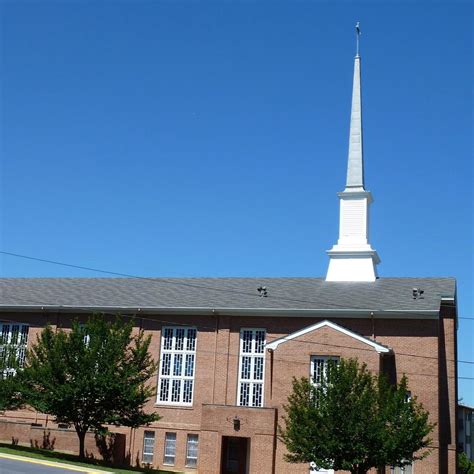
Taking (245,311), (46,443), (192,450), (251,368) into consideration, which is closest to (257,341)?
(251,368)

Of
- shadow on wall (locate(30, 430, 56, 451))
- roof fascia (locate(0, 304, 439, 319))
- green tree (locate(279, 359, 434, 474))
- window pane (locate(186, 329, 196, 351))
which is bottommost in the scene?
shadow on wall (locate(30, 430, 56, 451))

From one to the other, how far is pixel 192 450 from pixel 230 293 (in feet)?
28.9

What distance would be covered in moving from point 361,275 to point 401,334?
626 cm

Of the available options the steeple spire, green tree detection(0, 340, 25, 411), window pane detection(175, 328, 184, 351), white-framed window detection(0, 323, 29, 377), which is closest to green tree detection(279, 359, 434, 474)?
window pane detection(175, 328, 184, 351)

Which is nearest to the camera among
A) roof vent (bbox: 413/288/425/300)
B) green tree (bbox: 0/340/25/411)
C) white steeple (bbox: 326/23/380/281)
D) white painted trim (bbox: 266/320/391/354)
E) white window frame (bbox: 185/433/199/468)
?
white painted trim (bbox: 266/320/391/354)

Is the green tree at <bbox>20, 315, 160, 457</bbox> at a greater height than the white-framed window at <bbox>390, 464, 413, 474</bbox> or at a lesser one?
greater

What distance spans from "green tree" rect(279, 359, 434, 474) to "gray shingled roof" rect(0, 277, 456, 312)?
7356mm

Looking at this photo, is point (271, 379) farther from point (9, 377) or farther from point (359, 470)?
point (9, 377)

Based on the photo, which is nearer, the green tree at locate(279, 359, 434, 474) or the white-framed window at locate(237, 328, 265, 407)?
the green tree at locate(279, 359, 434, 474)

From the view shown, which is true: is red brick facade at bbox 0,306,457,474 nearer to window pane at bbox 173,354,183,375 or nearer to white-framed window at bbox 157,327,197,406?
white-framed window at bbox 157,327,197,406

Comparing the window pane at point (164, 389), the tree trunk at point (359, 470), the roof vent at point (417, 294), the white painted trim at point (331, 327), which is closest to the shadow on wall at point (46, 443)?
the window pane at point (164, 389)

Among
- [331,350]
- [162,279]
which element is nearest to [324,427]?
[331,350]

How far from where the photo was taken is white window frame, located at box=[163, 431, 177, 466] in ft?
125

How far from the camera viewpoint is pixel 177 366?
39.7 meters
